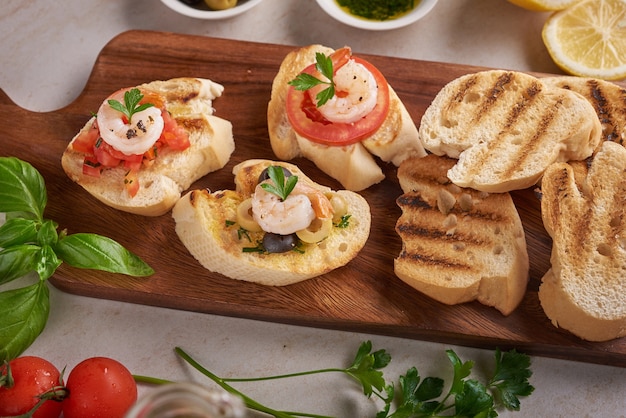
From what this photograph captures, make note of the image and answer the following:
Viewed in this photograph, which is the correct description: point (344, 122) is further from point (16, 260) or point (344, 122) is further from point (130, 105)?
point (16, 260)

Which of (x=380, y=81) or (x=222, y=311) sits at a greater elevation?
(x=380, y=81)

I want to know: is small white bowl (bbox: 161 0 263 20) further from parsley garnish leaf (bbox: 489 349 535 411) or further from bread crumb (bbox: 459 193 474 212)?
parsley garnish leaf (bbox: 489 349 535 411)

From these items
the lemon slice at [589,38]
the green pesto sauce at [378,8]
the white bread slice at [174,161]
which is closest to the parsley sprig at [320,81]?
the white bread slice at [174,161]

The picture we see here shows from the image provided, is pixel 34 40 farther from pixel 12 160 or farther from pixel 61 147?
pixel 12 160

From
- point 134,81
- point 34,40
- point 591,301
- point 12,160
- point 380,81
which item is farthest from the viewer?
point 34,40

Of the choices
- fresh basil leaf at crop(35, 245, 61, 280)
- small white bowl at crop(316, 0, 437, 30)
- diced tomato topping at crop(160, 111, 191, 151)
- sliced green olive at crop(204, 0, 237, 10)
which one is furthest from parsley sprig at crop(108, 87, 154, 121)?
small white bowl at crop(316, 0, 437, 30)

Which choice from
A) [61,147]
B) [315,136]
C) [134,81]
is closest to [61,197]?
[61,147]

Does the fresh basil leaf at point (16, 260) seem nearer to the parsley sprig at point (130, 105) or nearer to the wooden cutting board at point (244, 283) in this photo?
the wooden cutting board at point (244, 283)
